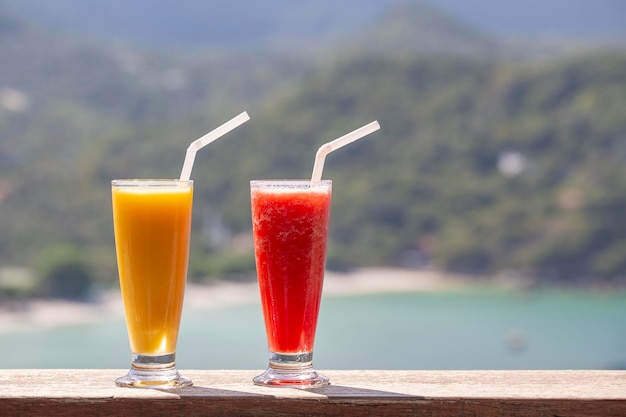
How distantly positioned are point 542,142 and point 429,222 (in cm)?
505

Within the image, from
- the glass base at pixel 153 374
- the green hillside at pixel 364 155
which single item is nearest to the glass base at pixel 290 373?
the glass base at pixel 153 374

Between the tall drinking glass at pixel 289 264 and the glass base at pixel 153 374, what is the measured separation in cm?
10

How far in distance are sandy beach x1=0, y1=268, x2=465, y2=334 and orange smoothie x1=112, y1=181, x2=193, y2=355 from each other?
29.5 m

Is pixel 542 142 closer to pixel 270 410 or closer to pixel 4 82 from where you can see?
Answer: pixel 4 82


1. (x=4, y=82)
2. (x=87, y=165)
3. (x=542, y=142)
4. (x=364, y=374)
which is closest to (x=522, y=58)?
(x=542, y=142)

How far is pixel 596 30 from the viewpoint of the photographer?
40.7 meters

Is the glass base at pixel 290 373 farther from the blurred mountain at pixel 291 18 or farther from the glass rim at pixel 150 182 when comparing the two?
the blurred mountain at pixel 291 18

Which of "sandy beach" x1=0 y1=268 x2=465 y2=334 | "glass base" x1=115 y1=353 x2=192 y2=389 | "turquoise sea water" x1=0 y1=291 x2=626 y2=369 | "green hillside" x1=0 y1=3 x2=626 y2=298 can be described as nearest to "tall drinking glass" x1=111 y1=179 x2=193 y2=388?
"glass base" x1=115 y1=353 x2=192 y2=389

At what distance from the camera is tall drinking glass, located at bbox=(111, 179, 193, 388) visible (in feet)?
3.95

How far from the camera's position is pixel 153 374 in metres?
1.21

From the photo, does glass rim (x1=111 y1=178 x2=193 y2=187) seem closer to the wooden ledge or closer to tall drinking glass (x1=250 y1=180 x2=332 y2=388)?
tall drinking glass (x1=250 y1=180 x2=332 y2=388)

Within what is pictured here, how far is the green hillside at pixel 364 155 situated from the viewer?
3070cm

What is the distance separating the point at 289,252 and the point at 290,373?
0.16 m

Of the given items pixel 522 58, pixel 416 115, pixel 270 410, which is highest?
pixel 522 58
